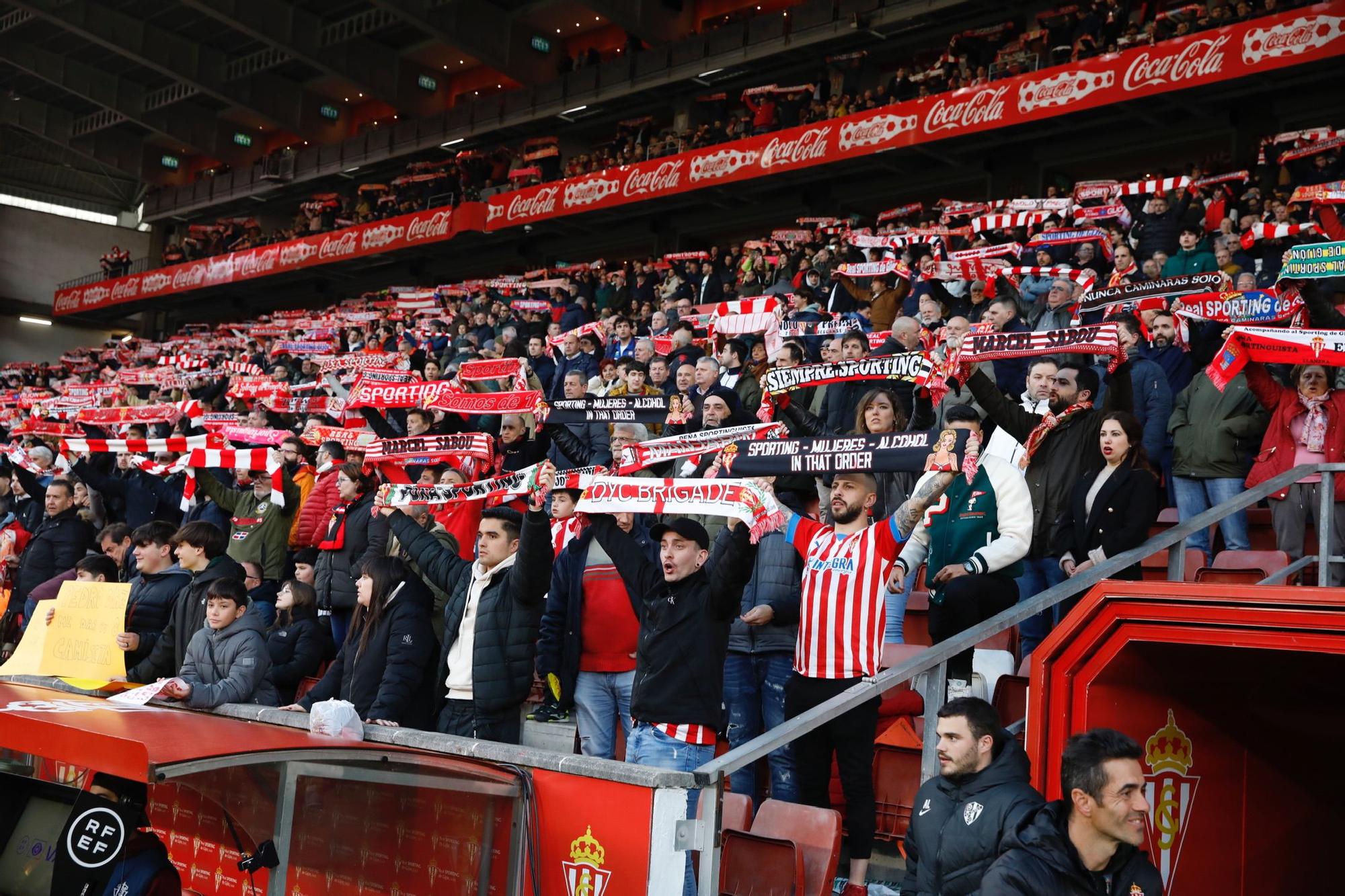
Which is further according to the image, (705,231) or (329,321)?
(705,231)

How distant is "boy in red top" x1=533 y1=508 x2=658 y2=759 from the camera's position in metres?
6.42

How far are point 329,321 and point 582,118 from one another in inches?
316

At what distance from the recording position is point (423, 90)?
34.5 m

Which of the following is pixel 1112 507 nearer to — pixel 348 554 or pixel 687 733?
pixel 687 733

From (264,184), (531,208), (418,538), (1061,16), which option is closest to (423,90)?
(264,184)

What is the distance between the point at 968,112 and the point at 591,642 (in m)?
15.2

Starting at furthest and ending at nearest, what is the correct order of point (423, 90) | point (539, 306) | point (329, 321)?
point (423, 90) → point (329, 321) → point (539, 306)

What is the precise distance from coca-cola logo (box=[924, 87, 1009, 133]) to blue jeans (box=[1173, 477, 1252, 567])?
1198cm

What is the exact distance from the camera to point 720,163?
77.3ft

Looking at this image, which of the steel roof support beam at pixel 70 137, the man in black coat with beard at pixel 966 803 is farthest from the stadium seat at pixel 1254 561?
the steel roof support beam at pixel 70 137

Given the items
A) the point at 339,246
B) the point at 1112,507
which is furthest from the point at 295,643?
the point at 339,246

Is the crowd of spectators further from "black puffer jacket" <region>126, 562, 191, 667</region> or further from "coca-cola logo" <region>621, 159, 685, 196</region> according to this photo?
"coca-cola logo" <region>621, 159, 685, 196</region>

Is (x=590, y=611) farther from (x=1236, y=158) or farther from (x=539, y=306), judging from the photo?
(x=1236, y=158)

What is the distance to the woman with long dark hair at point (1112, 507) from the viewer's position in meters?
6.00
